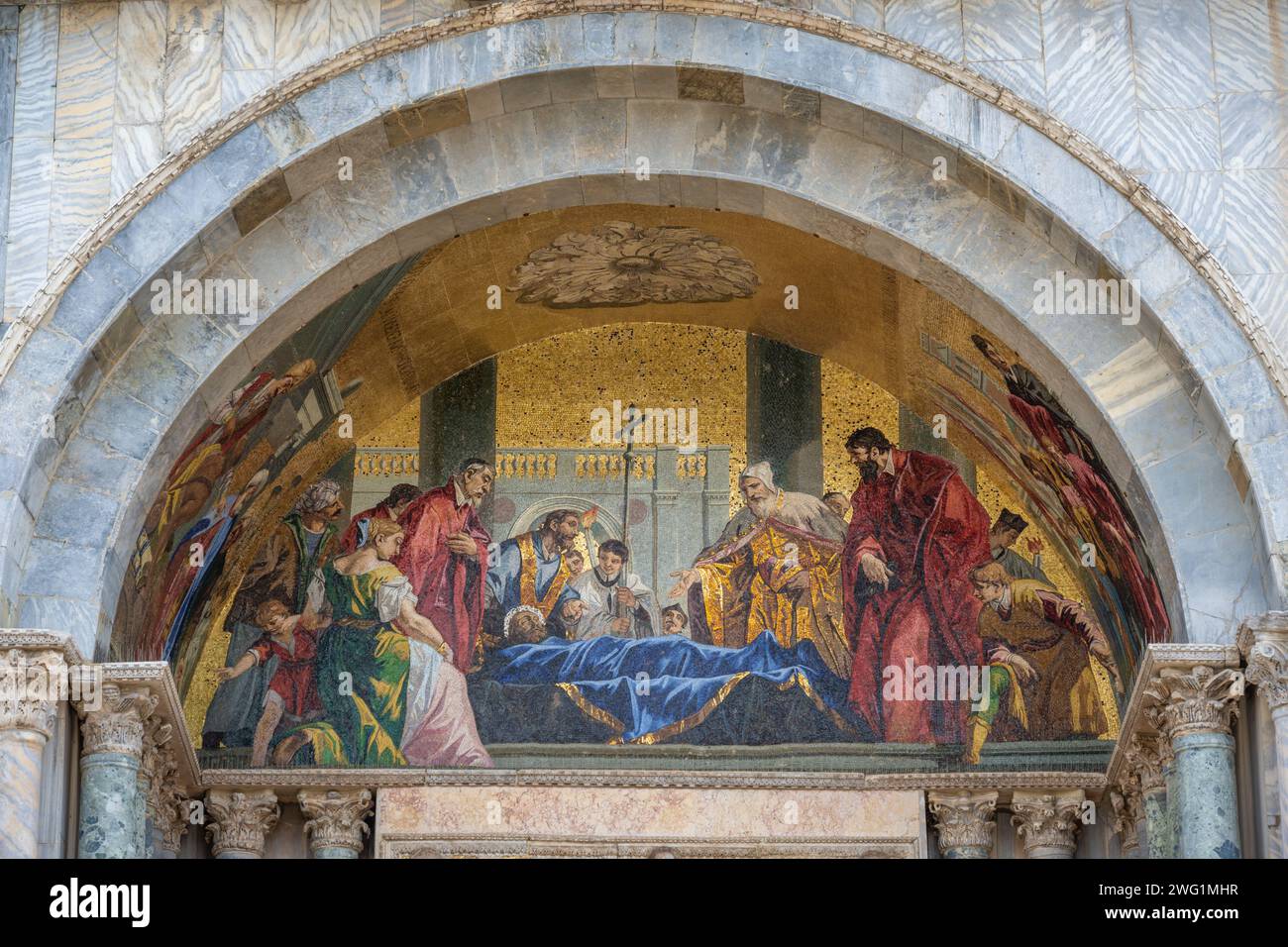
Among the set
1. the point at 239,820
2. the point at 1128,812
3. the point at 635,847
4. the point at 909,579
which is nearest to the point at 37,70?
the point at 239,820

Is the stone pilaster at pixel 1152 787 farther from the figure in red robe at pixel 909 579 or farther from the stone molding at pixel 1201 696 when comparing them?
the figure in red robe at pixel 909 579

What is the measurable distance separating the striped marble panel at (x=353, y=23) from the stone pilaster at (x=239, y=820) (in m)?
4.53

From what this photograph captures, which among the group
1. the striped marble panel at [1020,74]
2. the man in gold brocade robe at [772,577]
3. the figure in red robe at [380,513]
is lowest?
the man in gold brocade robe at [772,577]

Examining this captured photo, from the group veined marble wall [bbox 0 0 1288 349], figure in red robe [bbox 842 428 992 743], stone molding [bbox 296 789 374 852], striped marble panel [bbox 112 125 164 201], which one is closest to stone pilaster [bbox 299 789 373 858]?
stone molding [bbox 296 789 374 852]

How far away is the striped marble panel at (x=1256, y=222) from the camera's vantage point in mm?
13305

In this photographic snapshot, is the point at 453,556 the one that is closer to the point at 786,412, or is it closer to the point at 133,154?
the point at 786,412

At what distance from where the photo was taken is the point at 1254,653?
1257cm

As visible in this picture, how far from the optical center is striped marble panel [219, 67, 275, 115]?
45.5 ft

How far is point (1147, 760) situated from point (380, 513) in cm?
504

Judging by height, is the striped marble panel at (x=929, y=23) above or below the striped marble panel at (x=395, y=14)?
below

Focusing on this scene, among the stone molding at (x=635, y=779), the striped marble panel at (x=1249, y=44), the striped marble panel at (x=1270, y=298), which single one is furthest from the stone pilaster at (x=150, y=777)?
the striped marble panel at (x=1249, y=44)

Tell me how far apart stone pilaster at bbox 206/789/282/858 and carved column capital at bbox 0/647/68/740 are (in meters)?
2.54

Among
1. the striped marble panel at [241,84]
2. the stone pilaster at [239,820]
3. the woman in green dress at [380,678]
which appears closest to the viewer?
the striped marble panel at [241,84]
